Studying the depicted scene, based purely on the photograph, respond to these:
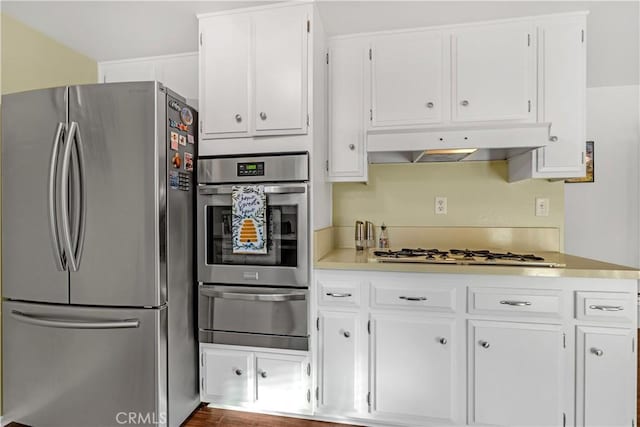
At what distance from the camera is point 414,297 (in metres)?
1.81

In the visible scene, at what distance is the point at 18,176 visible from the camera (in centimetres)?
186

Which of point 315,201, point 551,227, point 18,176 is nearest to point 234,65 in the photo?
point 315,201

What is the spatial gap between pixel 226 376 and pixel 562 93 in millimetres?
2656

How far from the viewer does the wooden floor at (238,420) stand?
194 centimetres

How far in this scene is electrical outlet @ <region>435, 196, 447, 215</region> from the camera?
2555 mm

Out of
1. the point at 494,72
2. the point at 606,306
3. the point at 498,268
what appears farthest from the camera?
the point at 494,72

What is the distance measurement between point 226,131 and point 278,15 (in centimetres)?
73

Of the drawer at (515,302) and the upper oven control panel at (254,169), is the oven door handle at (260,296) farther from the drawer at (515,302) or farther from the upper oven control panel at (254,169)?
the drawer at (515,302)

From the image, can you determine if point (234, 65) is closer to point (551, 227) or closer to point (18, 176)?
point (18, 176)

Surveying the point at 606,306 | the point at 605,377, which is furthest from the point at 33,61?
the point at 605,377

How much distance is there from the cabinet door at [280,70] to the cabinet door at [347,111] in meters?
0.42

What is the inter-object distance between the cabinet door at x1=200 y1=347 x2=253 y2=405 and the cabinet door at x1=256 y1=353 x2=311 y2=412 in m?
0.07

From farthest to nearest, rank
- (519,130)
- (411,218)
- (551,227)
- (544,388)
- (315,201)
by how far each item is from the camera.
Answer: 1. (411,218)
2. (551,227)
3. (315,201)
4. (519,130)
5. (544,388)

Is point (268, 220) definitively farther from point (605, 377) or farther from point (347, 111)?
Result: point (605, 377)
